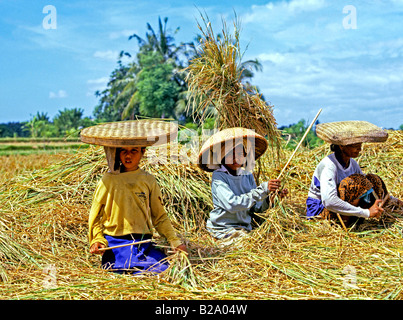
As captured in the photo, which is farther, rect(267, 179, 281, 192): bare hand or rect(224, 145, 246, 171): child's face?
rect(224, 145, 246, 171): child's face

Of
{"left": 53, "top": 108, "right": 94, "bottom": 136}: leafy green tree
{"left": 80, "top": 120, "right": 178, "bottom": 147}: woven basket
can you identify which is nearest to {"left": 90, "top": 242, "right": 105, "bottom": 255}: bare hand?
{"left": 80, "top": 120, "right": 178, "bottom": 147}: woven basket

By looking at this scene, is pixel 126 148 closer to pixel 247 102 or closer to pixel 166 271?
pixel 166 271

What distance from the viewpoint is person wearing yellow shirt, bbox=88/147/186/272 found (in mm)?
2971

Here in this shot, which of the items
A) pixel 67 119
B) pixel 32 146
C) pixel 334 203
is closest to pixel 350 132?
pixel 334 203

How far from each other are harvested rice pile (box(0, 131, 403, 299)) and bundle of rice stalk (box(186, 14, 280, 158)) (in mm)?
823

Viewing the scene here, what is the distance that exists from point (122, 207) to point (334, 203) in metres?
1.70

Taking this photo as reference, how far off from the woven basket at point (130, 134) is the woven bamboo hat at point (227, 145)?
49 centimetres

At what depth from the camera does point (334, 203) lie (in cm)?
354

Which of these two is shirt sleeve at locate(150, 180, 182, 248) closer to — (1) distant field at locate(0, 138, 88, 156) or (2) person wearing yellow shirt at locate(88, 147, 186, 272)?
(2) person wearing yellow shirt at locate(88, 147, 186, 272)

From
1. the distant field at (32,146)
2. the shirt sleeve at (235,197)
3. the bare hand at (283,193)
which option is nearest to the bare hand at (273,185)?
the shirt sleeve at (235,197)

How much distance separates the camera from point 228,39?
152 inches

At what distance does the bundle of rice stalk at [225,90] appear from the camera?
377cm

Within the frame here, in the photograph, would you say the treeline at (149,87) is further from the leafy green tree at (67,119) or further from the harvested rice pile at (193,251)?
the harvested rice pile at (193,251)
